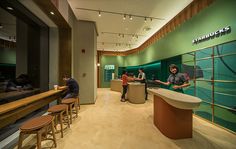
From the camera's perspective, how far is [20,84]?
116 inches

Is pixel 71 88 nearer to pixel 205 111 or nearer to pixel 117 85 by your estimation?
pixel 205 111

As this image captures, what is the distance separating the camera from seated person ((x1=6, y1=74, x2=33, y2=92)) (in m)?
2.55

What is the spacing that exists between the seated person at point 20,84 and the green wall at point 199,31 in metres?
5.19

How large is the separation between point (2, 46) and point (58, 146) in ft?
7.84

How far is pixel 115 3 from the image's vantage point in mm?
3750

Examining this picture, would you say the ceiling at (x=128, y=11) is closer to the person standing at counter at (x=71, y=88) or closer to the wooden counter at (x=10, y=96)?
the person standing at counter at (x=71, y=88)

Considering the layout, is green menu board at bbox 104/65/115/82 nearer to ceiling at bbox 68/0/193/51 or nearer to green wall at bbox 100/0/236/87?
green wall at bbox 100/0/236/87

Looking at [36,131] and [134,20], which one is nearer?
[36,131]

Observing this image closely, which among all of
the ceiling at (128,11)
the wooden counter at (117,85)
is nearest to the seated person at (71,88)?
the ceiling at (128,11)

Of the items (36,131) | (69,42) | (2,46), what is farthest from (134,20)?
(36,131)

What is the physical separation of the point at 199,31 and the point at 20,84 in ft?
17.6

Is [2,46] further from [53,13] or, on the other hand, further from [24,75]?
[53,13]

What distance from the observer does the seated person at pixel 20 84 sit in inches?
101

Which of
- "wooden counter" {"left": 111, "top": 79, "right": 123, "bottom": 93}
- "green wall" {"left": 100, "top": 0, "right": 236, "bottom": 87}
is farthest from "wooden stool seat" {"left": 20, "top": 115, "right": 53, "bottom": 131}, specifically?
"wooden counter" {"left": 111, "top": 79, "right": 123, "bottom": 93}
